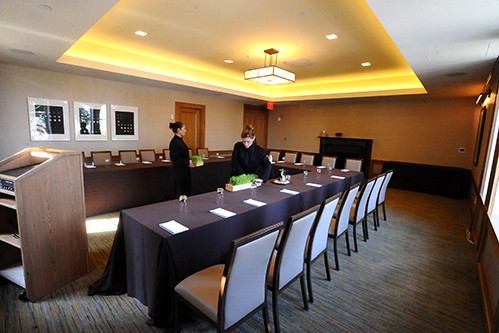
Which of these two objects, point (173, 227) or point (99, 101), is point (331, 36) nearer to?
point (173, 227)

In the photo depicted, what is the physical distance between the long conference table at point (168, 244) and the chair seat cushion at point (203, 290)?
12cm

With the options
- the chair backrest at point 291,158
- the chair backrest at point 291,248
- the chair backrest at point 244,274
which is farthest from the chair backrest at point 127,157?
the chair backrest at point 244,274

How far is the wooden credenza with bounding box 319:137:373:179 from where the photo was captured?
25.8 feet

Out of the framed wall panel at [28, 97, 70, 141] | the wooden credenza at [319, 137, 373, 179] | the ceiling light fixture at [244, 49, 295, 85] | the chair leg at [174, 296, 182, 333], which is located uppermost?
the ceiling light fixture at [244, 49, 295, 85]

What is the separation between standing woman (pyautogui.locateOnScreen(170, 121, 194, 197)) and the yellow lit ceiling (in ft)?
4.82

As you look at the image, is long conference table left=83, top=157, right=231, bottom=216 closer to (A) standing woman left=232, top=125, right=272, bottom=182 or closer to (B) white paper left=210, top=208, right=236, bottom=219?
(A) standing woman left=232, top=125, right=272, bottom=182

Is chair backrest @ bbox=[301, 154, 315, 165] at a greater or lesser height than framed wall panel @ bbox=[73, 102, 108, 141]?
lesser

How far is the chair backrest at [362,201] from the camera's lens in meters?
3.12

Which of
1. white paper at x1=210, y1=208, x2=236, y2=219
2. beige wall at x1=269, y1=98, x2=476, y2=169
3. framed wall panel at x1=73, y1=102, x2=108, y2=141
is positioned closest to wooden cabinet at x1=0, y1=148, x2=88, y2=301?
white paper at x1=210, y1=208, x2=236, y2=219

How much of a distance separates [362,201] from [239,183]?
1.55m

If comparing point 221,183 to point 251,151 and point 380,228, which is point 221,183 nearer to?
point 251,151

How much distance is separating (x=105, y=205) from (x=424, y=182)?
7426 millimetres

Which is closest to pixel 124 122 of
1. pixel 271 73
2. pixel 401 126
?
pixel 271 73

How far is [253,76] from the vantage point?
15.5 feet
